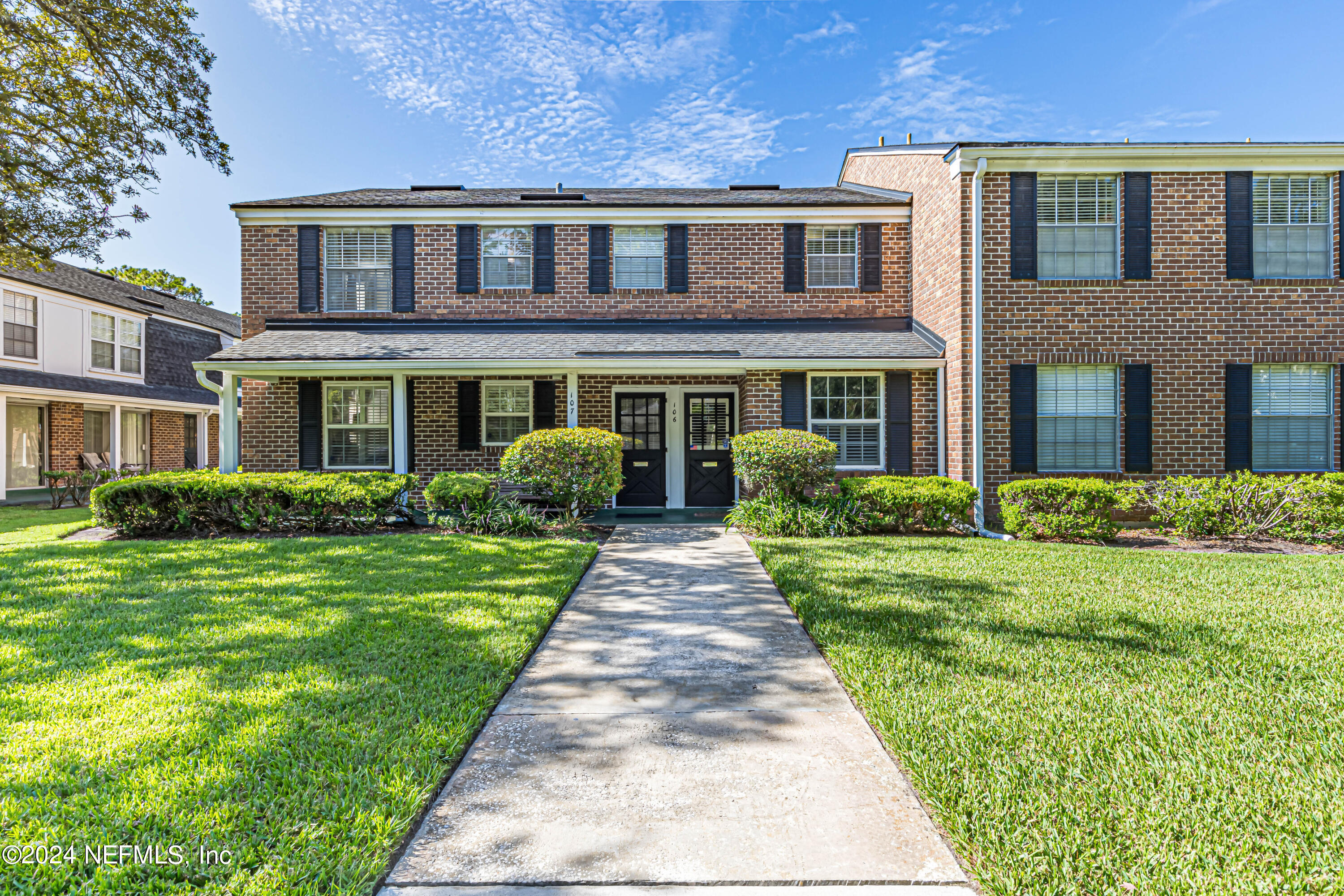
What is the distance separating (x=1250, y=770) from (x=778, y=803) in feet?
6.89

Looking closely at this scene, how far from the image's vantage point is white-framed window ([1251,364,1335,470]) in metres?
9.78

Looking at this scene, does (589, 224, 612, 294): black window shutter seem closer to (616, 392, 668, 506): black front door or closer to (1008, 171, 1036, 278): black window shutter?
(616, 392, 668, 506): black front door

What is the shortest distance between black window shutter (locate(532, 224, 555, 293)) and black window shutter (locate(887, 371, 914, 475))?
682 centimetres

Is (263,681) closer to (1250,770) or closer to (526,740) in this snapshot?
(526,740)

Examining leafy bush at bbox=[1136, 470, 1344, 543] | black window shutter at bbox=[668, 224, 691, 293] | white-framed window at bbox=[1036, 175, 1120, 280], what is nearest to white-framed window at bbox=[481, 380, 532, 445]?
black window shutter at bbox=[668, 224, 691, 293]

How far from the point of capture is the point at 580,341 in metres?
11.5

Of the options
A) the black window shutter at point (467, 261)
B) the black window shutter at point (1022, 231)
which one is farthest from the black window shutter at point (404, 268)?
the black window shutter at point (1022, 231)

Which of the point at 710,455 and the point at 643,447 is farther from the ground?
the point at 643,447

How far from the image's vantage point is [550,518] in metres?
10.2

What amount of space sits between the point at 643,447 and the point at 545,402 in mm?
2114

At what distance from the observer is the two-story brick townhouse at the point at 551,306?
11820mm

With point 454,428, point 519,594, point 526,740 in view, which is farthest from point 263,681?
point 454,428

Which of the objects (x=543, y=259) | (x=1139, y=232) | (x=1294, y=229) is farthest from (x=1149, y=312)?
(x=543, y=259)

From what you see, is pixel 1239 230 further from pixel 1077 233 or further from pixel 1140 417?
pixel 1140 417
